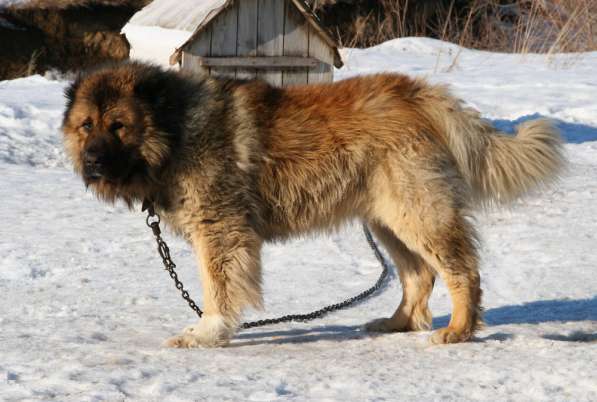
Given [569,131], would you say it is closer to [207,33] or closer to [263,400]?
[207,33]

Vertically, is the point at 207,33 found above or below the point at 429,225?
above

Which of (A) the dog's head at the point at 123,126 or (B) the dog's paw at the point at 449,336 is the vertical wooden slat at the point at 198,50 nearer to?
(A) the dog's head at the point at 123,126

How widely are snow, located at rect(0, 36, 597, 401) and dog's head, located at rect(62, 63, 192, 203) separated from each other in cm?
88

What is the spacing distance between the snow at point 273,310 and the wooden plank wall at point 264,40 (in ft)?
5.14

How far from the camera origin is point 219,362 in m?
4.28

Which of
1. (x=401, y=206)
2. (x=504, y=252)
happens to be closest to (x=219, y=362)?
Result: (x=401, y=206)

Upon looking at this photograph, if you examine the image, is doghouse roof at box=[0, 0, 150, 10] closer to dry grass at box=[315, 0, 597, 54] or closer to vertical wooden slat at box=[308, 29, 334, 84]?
dry grass at box=[315, 0, 597, 54]

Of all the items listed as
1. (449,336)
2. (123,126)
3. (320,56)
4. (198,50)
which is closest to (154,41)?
(198,50)

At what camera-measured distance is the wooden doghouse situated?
340 inches

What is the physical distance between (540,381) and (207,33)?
18.7ft

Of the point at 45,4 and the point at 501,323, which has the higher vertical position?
the point at 45,4

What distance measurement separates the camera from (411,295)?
5148 millimetres

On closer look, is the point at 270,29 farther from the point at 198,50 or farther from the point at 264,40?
the point at 198,50

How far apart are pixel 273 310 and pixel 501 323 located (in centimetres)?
138
